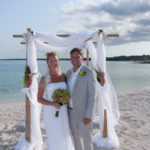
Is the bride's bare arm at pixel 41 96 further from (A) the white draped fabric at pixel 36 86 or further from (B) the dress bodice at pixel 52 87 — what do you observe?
(A) the white draped fabric at pixel 36 86

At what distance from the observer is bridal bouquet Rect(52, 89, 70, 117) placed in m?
3.37

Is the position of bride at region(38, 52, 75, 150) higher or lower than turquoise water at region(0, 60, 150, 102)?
higher

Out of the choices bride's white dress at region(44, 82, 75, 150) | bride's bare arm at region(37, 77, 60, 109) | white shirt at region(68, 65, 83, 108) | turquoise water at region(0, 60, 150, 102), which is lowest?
turquoise water at region(0, 60, 150, 102)

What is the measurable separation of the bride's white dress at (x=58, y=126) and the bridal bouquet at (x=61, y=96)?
14cm

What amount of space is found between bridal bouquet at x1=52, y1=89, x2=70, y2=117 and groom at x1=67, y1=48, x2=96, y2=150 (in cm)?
9

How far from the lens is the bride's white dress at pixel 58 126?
3.64 m

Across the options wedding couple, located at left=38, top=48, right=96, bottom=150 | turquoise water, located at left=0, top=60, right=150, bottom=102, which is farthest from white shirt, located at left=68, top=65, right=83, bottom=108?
turquoise water, located at left=0, top=60, right=150, bottom=102

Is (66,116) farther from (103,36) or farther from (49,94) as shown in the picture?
(103,36)

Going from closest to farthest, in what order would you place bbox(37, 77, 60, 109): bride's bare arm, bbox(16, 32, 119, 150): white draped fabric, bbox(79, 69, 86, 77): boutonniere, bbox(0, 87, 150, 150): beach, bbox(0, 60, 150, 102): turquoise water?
bbox(79, 69, 86, 77): boutonniere
bbox(37, 77, 60, 109): bride's bare arm
bbox(16, 32, 119, 150): white draped fabric
bbox(0, 87, 150, 150): beach
bbox(0, 60, 150, 102): turquoise water

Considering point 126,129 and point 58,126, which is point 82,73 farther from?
point 126,129

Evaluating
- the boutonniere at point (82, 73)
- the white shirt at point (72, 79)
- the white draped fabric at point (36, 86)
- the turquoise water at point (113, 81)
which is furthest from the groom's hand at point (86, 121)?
the turquoise water at point (113, 81)

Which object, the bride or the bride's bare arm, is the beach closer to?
the bride

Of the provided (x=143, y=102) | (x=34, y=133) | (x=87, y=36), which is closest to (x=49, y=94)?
(x=34, y=133)

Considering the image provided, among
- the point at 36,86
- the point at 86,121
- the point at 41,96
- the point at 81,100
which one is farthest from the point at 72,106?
the point at 36,86
